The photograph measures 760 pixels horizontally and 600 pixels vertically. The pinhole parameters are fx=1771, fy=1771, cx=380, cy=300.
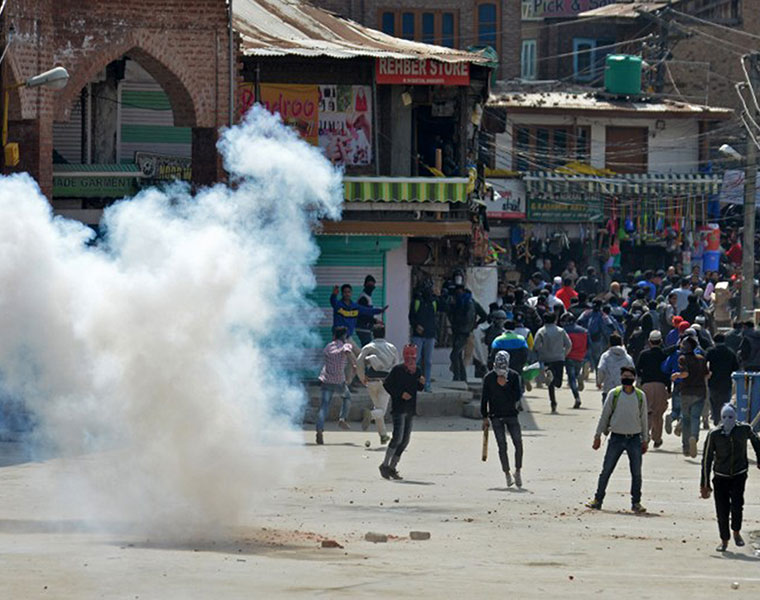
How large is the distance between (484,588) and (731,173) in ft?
130

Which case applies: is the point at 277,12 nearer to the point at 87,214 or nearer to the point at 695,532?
the point at 87,214

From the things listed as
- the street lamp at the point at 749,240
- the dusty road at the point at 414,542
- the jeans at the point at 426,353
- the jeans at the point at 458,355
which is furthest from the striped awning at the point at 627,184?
the dusty road at the point at 414,542

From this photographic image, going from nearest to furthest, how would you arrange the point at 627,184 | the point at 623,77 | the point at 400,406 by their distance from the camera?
the point at 400,406
the point at 627,184
the point at 623,77

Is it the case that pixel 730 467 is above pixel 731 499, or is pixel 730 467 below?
above

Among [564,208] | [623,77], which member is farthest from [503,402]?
[623,77]

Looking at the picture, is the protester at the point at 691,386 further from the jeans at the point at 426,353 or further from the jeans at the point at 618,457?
the jeans at the point at 426,353

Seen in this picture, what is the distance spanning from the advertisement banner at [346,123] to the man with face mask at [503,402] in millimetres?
12673

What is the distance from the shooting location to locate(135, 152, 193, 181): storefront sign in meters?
29.9

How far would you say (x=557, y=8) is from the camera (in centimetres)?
6069

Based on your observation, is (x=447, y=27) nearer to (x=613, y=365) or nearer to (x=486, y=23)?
(x=486, y=23)

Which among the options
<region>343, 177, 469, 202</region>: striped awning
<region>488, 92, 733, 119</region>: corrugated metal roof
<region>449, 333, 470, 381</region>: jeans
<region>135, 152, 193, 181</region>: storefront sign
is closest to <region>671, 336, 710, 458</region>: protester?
<region>449, 333, 470, 381</region>: jeans

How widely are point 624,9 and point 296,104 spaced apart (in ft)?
96.1

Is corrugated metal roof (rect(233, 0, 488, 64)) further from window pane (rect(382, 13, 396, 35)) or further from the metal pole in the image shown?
window pane (rect(382, 13, 396, 35))

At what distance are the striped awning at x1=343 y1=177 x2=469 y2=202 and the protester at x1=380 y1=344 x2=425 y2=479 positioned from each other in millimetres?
9681
